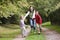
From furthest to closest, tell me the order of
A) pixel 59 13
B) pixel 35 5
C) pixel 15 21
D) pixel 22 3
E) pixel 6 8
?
pixel 35 5 < pixel 15 21 < pixel 59 13 < pixel 22 3 < pixel 6 8

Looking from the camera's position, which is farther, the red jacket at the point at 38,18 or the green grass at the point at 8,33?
Answer: the red jacket at the point at 38,18

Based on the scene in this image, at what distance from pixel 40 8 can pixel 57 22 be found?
→ 9.06m

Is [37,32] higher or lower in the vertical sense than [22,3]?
lower

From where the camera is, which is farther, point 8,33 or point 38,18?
point 8,33

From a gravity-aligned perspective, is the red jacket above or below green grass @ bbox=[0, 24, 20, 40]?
above

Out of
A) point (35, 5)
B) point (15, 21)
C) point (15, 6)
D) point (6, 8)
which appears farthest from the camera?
point (35, 5)

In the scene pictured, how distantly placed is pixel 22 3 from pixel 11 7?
7.52 ft

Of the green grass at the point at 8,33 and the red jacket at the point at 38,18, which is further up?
the red jacket at the point at 38,18

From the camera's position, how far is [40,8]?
165 ft

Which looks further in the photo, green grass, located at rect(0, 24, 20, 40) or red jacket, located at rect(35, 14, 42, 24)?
red jacket, located at rect(35, 14, 42, 24)

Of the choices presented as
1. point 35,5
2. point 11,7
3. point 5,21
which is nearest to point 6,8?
point 11,7

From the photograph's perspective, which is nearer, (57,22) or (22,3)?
(22,3)

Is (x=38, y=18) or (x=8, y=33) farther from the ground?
(x=38, y=18)

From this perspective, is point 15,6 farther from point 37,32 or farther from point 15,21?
point 15,21
